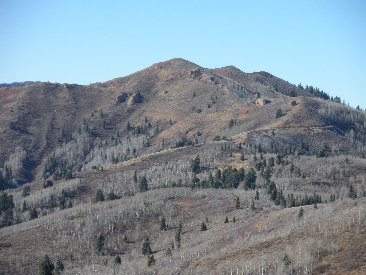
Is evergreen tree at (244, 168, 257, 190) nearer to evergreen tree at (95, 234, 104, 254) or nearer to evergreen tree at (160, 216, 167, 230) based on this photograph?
evergreen tree at (160, 216, 167, 230)

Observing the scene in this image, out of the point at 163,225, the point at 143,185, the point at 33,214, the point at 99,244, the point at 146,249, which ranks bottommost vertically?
the point at 146,249

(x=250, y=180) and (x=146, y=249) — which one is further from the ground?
(x=250, y=180)

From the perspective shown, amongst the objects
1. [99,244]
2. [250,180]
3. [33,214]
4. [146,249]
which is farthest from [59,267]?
[250,180]

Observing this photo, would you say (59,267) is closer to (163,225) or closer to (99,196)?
(163,225)

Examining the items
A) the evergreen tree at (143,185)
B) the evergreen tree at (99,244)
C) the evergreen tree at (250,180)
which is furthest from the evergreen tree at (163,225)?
the evergreen tree at (250,180)

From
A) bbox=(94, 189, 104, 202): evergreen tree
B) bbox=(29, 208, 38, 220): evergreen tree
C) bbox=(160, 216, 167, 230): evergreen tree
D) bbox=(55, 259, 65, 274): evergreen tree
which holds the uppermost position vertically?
bbox=(94, 189, 104, 202): evergreen tree

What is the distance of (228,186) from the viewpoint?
7357 inches

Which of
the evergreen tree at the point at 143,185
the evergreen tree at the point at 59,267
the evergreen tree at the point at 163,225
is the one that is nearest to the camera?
the evergreen tree at the point at 59,267

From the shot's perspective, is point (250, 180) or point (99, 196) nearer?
point (99, 196)

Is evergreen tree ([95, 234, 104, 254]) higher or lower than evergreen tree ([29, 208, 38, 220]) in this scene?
lower

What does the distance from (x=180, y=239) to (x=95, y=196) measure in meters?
52.4

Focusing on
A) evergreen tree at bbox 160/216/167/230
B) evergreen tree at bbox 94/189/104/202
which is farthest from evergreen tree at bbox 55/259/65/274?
evergreen tree at bbox 94/189/104/202

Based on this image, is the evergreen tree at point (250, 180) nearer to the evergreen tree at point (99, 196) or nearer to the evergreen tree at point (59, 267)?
the evergreen tree at point (99, 196)

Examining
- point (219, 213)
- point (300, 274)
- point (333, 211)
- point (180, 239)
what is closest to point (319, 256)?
point (300, 274)
